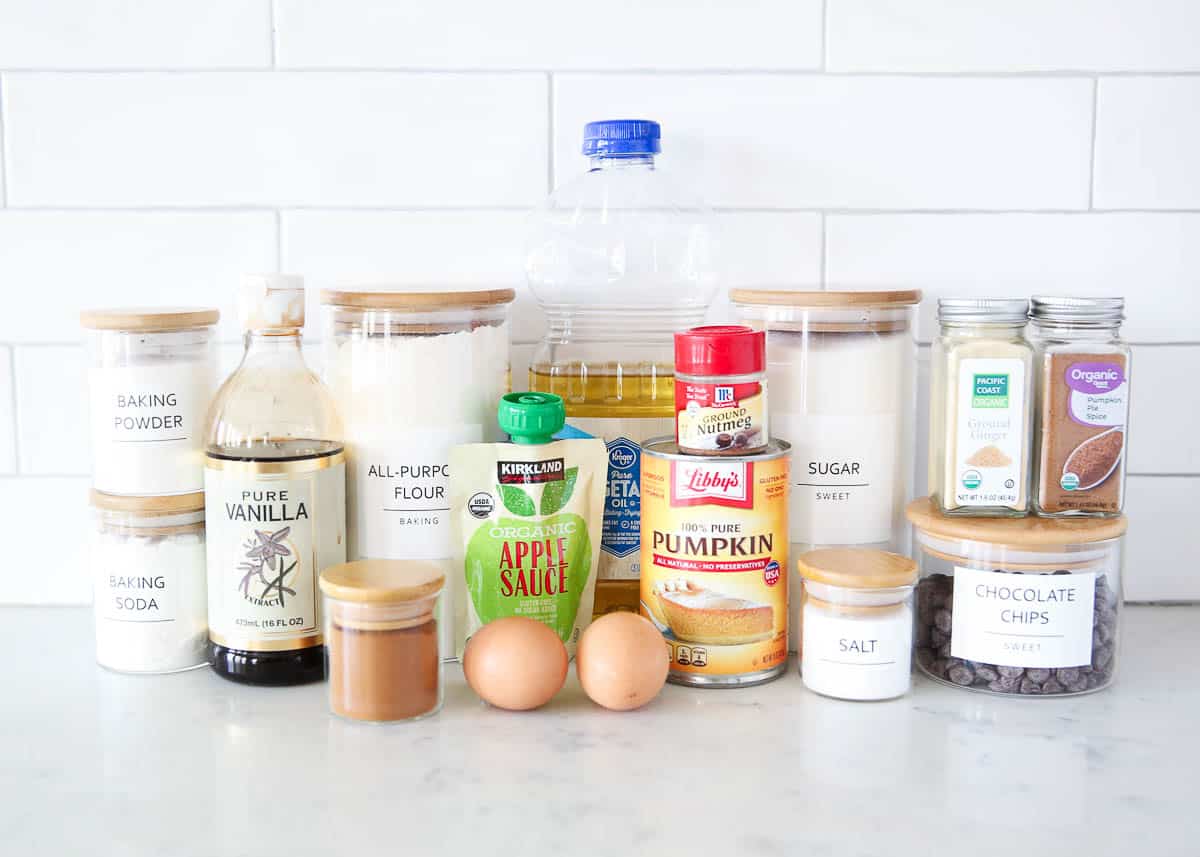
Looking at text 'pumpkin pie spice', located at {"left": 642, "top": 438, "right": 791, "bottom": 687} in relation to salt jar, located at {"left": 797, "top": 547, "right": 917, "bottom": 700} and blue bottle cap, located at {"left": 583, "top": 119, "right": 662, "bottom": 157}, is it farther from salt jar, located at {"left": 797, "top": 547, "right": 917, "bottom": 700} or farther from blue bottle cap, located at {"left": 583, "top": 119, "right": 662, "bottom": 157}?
blue bottle cap, located at {"left": 583, "top": 119, "right": 662, "bottom": 157}

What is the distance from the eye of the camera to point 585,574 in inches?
37.6

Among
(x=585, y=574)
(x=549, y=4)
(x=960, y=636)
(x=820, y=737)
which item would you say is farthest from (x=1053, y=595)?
(x=549, y=4)

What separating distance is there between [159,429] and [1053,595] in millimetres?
700

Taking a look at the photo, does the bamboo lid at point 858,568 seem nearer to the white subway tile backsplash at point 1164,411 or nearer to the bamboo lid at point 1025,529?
the bamboo lid at point 1025,529

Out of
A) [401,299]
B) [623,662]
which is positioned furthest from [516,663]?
[401,299]

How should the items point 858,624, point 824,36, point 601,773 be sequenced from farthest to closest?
point 824,36 < point 858,624 < point 601,773

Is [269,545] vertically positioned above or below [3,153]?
below

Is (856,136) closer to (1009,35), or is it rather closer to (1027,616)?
(1009,35)

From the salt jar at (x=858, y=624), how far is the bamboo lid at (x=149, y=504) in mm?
488

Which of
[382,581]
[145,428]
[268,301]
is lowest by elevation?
[382,581]

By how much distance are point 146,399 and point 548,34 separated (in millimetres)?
492

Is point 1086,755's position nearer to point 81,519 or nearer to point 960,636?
point 960,636

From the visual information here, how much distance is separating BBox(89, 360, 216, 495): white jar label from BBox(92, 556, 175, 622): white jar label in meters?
0.06

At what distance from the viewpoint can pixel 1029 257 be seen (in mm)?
1109
